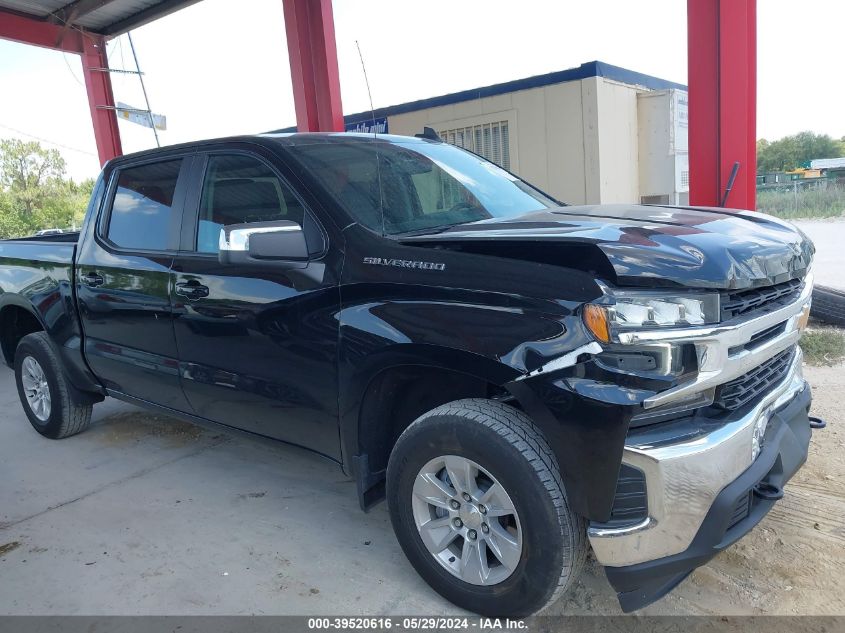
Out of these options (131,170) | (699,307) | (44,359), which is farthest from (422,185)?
(44,359)

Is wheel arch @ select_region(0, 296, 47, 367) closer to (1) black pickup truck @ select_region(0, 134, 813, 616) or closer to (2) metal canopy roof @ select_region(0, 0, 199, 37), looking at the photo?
(1) black pickup truck @ select_region(0, 134, 813, 616)

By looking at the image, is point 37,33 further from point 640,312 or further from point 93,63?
point 640,312

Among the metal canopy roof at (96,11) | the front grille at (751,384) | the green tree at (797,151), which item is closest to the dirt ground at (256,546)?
the front grille at (751,384)

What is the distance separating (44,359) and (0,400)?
6.72 ft

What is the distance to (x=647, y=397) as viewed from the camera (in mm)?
1979

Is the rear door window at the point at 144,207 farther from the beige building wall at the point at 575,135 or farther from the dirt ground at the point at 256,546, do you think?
the beige building wall at the point at 575,135

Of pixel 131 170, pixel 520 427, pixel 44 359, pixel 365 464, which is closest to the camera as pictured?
pixel 520 427

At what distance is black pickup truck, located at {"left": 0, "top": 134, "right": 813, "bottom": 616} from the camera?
6.72ft

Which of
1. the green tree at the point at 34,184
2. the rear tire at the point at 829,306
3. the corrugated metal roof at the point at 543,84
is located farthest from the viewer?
the green tree at the point at 34,184

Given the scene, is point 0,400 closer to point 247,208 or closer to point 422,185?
point 247,208

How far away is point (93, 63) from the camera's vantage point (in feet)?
41.8

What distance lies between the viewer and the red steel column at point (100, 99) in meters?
12.7

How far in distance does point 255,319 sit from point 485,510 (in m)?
1.38

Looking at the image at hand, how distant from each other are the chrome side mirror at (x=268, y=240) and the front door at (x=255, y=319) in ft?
0.23
